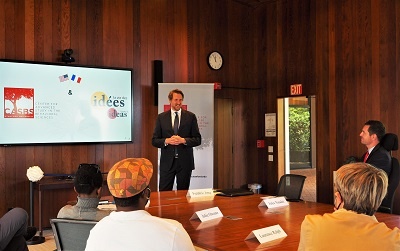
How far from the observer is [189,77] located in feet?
22.8

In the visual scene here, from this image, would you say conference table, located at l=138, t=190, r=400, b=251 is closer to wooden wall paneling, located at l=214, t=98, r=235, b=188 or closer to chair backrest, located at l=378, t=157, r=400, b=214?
chair backrest, located at l=378, t=157, r=400, b=214

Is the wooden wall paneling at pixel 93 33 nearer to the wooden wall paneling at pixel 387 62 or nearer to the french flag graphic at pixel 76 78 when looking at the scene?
the french flag graphic at pixel 76 78

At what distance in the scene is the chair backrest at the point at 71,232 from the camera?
6.93 feet

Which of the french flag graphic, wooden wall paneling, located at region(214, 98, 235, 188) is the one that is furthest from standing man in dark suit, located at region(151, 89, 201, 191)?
wooden wall paneling, located at region(214, 98, 235, 188)

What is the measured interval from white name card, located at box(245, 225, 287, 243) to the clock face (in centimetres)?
515

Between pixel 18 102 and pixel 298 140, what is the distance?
24.3 feet

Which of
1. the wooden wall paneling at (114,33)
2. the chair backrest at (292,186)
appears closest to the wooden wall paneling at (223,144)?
the wooden wall paneling at (114,33)

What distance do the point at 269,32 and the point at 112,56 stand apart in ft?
9.50

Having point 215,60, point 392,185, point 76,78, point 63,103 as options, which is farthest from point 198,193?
point 215,60

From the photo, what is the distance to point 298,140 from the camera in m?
10.9

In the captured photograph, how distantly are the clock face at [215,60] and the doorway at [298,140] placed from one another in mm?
1198

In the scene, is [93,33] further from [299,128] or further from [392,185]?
[299,128]

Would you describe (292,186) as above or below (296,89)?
below

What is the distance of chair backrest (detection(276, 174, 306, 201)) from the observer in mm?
4125
